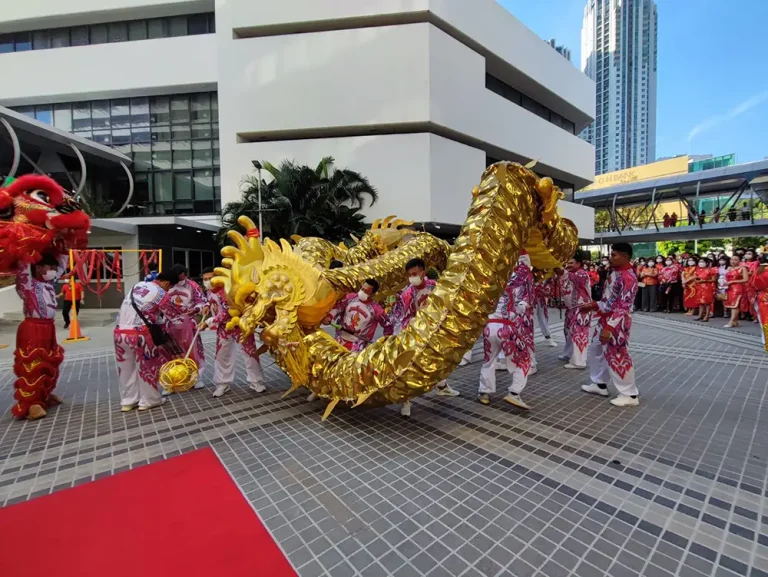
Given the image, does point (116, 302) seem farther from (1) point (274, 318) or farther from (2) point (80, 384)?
(1) point (274, 318)

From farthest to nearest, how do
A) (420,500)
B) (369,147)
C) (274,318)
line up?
1. (369,147)
2. (274,318)
3. (420,500)

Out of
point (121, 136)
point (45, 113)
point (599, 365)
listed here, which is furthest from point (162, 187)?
point (599, 365)

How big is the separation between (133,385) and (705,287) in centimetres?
1218

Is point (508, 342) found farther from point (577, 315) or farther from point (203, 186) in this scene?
point (203, 186)

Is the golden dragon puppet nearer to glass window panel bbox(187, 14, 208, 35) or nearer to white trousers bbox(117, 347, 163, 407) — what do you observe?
white trousers bbox(117, 347, 163, 407)

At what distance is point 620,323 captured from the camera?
12.8ft

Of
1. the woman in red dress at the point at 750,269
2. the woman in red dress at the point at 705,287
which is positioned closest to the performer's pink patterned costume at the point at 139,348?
the woman in red dress at the point at 750,269

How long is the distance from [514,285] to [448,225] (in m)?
12.4

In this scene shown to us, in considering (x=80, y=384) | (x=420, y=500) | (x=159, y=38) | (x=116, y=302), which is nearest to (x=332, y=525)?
(x=420, y=500)

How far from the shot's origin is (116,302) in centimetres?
1333

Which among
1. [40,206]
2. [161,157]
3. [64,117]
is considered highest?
[64,117]

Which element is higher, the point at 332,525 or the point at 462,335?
the point at 462,335

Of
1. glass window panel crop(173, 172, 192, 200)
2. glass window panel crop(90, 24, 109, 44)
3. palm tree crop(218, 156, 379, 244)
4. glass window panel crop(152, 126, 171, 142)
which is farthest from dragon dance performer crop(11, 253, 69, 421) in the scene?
glass window panel crop(90, 24, 109, 44)

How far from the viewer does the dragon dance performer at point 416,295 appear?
4180mm
